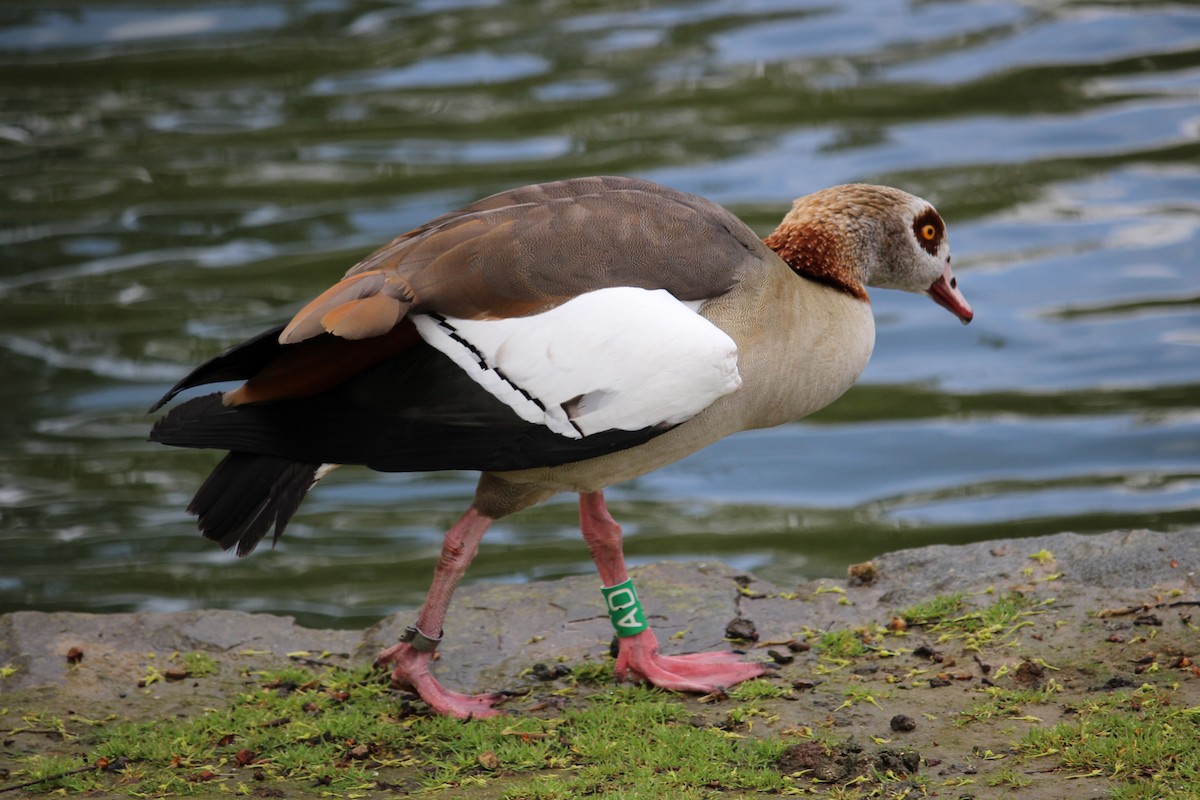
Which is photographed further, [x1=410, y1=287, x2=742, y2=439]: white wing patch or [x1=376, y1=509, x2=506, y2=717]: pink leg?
[x1=376, y1=509, x2=506, y2=717]: pink leg

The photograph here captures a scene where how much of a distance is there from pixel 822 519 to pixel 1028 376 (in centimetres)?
202

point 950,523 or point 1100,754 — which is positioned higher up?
point 1100,754

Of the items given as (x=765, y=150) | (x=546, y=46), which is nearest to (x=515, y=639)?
(x=765, y=150)

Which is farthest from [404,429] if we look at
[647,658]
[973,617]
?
[973,617]

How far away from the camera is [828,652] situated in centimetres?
506

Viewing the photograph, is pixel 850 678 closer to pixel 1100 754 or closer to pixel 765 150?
pixel 1100 754

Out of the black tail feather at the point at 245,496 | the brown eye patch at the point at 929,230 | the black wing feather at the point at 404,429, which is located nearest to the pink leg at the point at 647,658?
the black wing feather at the point at 404,429

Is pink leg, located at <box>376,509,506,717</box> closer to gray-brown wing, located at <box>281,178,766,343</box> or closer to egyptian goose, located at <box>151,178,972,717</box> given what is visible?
egyptian goose, located at <box>151,178,972,717</box>

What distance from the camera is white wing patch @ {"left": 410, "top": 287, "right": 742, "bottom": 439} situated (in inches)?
179

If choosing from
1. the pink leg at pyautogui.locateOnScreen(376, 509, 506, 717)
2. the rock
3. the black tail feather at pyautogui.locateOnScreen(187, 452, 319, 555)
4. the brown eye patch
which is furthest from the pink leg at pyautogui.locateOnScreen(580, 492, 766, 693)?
the brown eye patch

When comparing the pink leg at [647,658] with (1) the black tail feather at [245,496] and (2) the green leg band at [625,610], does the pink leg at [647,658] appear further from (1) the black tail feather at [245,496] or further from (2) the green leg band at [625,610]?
(1) the black tail feather at [245,496]

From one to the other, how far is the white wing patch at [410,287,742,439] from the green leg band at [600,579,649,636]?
696 millimetres

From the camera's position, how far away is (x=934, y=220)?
547 cm

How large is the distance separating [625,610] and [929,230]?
1.78m
